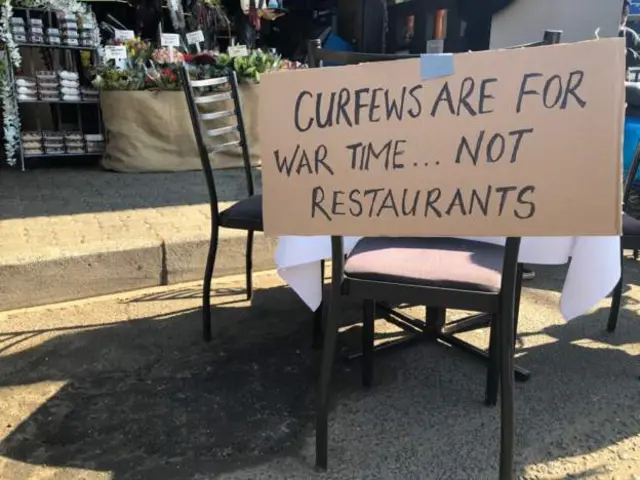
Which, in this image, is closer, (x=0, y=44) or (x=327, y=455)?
(x=327, y=455)

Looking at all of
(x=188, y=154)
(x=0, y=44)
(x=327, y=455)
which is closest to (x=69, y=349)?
(x=327, y=455)

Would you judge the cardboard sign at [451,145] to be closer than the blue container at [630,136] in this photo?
Yes

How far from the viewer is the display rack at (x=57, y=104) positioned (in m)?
5.24

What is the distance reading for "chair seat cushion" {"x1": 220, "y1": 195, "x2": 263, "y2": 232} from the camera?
266 cm

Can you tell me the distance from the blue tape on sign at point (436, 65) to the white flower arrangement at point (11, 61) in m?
4.57

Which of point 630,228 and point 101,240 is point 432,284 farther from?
point 101,240

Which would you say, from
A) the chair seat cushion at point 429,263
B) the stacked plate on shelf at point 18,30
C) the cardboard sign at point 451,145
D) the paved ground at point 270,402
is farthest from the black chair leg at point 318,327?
the stacked plate on shelf at point 18,30

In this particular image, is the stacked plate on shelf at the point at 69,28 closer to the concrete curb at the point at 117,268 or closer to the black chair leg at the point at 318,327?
the concrete curb at the point at 117,268

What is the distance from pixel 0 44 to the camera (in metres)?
4.98

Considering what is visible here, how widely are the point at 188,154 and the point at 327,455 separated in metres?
4.06

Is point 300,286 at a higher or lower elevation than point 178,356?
higher

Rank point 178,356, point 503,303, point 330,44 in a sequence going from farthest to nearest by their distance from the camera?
point 330,44 < point 178,356 < point 503,303

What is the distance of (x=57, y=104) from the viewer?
5.67m

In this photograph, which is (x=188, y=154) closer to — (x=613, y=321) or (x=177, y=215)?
(x=177, y=215)
